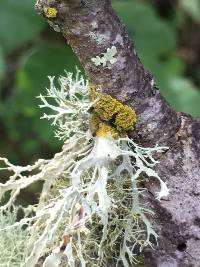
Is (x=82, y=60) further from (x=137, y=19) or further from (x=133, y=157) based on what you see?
(x=137, y=19)

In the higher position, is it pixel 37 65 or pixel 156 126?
pixel 37 65

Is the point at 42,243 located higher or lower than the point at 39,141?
lower

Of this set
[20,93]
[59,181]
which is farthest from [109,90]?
[20,93]

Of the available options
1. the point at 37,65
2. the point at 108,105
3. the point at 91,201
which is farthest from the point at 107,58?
the point at 37,65

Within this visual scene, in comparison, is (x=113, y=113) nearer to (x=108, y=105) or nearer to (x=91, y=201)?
(x=108, y=105)

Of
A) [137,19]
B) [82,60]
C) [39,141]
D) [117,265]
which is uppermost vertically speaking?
[137,19]

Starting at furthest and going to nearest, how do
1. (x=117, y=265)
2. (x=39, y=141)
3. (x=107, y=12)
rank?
(x=39, y=141) < (x=117, y=265) < (x=107, y=12)

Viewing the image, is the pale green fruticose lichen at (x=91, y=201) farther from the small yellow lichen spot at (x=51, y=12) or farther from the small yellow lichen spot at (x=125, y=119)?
the small yellow lichen spot at (x=51, y=12)

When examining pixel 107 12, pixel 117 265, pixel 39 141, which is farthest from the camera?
pixel 39 141
